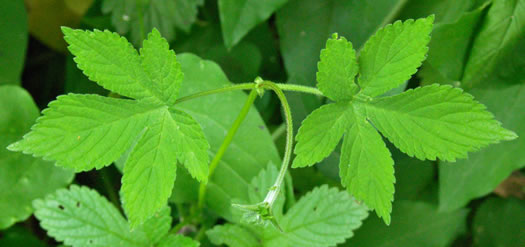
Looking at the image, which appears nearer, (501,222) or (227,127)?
(227,127)

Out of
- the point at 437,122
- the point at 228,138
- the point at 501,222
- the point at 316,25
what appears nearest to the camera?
the point at 437,122

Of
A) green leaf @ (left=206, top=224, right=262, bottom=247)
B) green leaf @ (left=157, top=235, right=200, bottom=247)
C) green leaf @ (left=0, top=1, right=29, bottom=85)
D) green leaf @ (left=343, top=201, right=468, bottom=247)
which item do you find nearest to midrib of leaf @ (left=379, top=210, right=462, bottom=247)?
green leaf @ (left=343, top=201, right=468, bottom=247)

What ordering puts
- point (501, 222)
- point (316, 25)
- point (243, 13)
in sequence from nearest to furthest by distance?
1. point (243, 13)
2. point (316, 25)
3. point (501, 222)

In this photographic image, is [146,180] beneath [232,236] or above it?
above

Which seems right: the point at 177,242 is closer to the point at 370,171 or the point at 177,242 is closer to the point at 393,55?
the point at 370,171

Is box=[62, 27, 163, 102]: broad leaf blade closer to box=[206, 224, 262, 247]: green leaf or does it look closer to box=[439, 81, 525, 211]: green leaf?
box=[206, 224, 262, 247]: green leaf

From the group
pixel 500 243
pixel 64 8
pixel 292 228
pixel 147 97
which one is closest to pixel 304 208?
pixel 292 228

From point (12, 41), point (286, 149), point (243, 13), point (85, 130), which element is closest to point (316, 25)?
point (243, 13)
